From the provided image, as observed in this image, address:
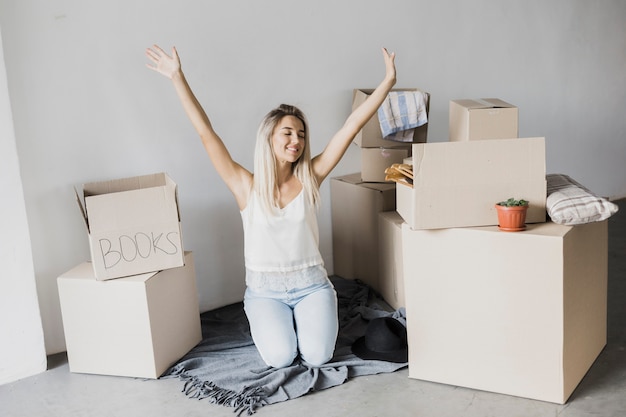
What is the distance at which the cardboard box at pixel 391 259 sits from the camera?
302 centimetres

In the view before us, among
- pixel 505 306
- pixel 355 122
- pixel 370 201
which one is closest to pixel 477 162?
pixel 505 306

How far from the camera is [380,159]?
10.9ft

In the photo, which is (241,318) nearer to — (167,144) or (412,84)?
(167,144)

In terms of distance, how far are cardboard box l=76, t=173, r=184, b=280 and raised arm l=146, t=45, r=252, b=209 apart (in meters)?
0.21

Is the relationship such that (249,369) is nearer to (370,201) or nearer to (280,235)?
(280,235)

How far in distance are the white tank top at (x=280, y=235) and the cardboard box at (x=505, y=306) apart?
48cm

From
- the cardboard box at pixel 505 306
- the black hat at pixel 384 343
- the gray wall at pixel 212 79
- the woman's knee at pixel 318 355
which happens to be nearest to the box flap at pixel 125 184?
the gray wall at pixel 212 79

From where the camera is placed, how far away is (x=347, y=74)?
3.53m

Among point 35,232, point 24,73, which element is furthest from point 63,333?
point 24,73

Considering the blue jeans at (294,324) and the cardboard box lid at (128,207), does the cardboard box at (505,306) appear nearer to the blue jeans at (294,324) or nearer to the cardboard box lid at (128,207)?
the blue jeans at (294,324)

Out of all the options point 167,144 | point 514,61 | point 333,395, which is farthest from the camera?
point 514,61

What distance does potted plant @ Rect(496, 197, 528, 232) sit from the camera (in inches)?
82.0

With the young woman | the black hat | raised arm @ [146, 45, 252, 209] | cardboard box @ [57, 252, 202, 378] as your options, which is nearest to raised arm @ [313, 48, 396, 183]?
the young woman

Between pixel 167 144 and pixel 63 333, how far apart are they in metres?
0.95
